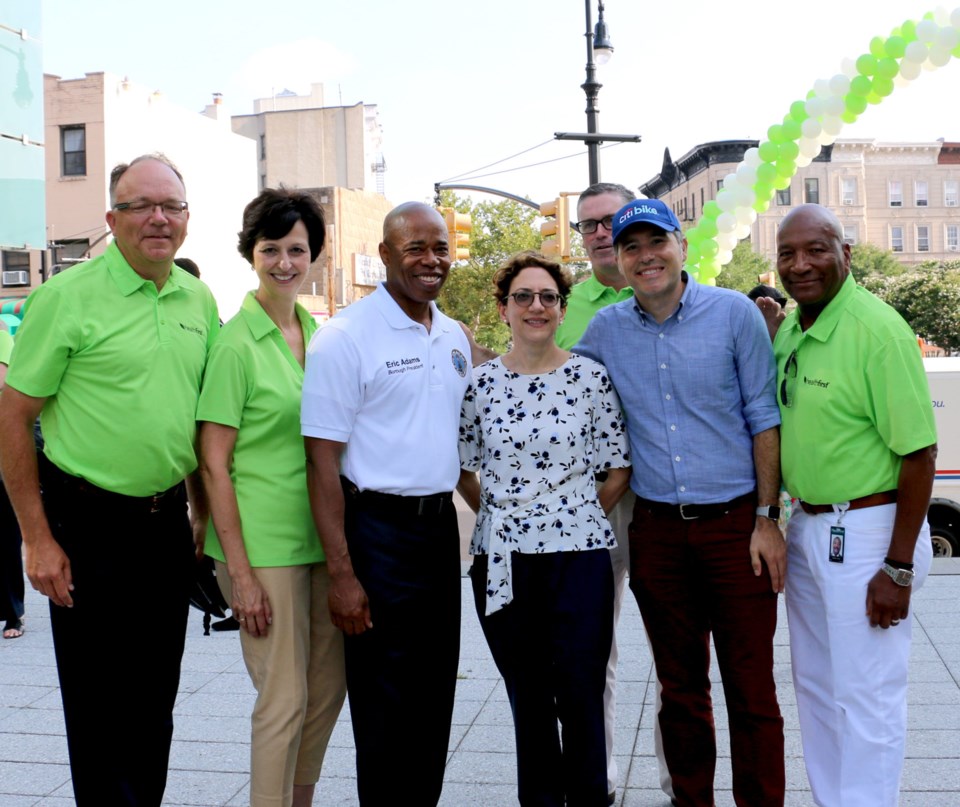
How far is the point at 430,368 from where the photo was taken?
378 cm

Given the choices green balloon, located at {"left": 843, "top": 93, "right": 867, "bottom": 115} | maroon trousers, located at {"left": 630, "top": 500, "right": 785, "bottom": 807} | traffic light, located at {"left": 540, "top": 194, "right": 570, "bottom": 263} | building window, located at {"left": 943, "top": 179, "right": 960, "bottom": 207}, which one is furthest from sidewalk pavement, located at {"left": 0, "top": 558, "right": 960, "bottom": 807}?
building window, located at {"left": 943, "top": 179, "right": 960, "bottom": 207}

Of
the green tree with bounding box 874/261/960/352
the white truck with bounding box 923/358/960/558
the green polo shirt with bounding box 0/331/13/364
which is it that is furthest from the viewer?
the green tree with bounding box 874/261/960/352

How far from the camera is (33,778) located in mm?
4613

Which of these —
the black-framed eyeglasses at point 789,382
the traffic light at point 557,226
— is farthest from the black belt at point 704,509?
the traffic light at point 557,226

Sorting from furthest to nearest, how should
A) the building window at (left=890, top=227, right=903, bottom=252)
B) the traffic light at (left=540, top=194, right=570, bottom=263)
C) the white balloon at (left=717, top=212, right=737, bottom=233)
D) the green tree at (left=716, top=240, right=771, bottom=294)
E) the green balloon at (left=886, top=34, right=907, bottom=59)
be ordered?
the building window at (left=890, top=227, right=903, bottom=252) → the green tree at (left=716, top=240, right=771, bottom=294) → the traffic light at (left=540, top=194, right=570, bottom=263) → the white balloon at (left=717, top=212, right=737, bottom=233) → the green balloon at (left=886, top=34, right=907, bottom=59)

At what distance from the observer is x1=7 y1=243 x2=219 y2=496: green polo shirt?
3.40 metres

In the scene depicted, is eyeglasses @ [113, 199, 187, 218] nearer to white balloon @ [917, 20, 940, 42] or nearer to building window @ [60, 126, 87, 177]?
white balloon @ [917, 20, 940, 42]

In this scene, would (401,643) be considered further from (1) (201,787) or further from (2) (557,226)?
(2) (557,226)

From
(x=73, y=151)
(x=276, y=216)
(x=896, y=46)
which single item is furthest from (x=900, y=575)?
(x=73, y=151)

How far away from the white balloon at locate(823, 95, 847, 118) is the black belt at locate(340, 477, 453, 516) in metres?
6.28

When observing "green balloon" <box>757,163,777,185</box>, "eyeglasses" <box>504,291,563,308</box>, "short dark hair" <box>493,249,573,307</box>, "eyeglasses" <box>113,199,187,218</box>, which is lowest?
"eyeglasses" <box>504,291,563,308</box>

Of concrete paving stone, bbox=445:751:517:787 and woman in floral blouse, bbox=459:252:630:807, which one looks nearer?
woman in floral blouse, bbox=459:252:630:807

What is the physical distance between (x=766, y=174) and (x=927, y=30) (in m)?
1.67

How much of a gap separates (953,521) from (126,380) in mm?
10101
